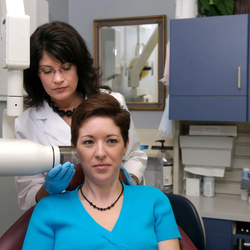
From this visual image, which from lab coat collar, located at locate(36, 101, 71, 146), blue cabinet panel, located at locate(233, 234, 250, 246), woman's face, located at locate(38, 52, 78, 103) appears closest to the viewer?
woman's face, located at locate(38, 52, 78, 103)

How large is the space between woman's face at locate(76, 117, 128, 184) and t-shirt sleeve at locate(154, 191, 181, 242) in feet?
0.66

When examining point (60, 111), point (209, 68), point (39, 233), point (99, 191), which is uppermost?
point (209, 68)

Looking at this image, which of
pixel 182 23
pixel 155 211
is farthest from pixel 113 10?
pixel 155 211

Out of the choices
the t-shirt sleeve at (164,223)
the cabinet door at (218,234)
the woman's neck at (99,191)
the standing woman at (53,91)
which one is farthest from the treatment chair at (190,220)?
the cabinet door at (218,234)

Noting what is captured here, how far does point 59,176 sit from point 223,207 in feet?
4.97

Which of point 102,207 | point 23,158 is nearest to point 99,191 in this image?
point 102,207

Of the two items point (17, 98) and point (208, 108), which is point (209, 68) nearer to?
point (208, 108)

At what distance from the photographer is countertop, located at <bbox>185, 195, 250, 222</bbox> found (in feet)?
7.08

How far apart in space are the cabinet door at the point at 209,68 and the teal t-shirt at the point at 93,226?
3.71ft

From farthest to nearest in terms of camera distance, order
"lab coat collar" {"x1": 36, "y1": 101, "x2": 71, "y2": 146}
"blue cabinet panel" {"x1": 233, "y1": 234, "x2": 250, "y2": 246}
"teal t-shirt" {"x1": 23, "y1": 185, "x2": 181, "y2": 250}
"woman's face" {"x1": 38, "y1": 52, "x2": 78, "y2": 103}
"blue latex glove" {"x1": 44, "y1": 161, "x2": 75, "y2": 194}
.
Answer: "blue cabinet panel" {"x1": 233, "y1": 234, "x2": 250, "y2": 246}, "lab coat collar" {"x1": 36, "y1": 101, "x2": 71, "y2": 146}, "woman's face" {"x1": 38, "y1": 52, "x2": 78, "y2": 103}, "teal t-shirt" {"x1": 23, "y1": 185, "x2": 181, "y2": 250}, "blue latex glove" {"x1": 44, "y1": 161, "x2": 75, "y2": 194}

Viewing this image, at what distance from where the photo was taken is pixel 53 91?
4.71ft

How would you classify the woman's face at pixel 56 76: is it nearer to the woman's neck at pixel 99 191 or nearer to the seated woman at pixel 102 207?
the seated woman at pixel 102 207

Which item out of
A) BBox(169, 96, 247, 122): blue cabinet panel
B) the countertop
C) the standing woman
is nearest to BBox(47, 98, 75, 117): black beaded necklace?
the standing woman

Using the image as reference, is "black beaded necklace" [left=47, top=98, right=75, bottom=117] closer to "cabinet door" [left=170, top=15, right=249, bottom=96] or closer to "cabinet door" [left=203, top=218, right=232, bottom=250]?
"cabinet door" [left=170, top=15, right=249, bottom=96]
